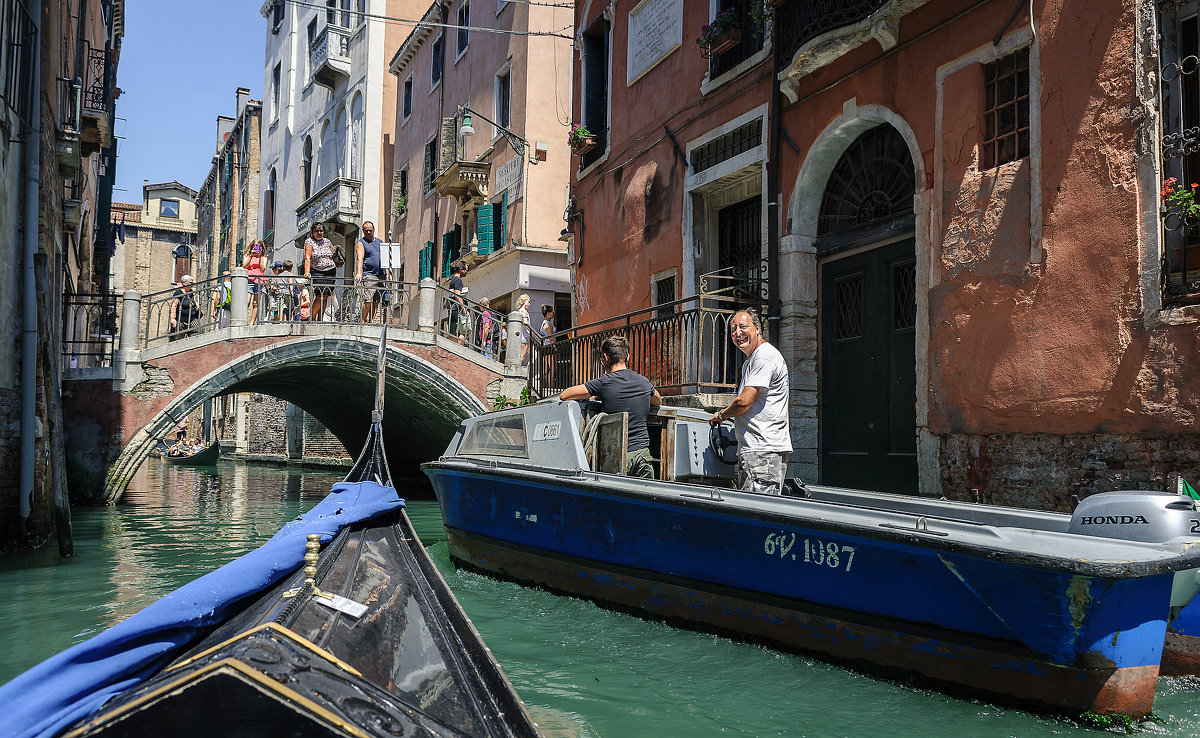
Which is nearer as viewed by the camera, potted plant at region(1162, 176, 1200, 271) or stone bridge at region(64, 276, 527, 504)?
potted plant at region(1162, 176, 1200, 271)

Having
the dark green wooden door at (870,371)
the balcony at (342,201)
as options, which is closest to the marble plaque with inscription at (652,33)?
the dark green wooden door at (870,371)

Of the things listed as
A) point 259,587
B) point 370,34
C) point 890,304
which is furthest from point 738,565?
point 370,34

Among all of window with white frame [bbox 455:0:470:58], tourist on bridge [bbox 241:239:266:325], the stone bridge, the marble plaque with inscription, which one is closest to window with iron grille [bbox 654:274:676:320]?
the marble plaque with inscription

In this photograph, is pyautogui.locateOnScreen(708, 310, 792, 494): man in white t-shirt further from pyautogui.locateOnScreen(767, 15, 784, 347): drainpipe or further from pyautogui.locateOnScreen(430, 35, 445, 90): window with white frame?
pyautogui.locateOnScreen(430, 35, 445, 90): window with white frame

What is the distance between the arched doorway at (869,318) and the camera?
7.85 meters

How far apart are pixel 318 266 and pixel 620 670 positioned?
36.8 ft

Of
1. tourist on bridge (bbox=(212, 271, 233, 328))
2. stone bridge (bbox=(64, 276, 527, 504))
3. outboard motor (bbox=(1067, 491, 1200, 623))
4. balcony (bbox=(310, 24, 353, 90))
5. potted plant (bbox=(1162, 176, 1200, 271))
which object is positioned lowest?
outboard motor (bbox=(1067, 491, 1200, 623))

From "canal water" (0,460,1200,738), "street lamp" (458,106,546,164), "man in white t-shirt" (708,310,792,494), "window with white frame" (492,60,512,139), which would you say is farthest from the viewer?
"window with white frame" (492,60,512,139)

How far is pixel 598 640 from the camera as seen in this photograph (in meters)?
4.98

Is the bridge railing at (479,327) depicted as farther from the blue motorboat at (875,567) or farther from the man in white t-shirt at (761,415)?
the man in white t-shirt at (761,415)

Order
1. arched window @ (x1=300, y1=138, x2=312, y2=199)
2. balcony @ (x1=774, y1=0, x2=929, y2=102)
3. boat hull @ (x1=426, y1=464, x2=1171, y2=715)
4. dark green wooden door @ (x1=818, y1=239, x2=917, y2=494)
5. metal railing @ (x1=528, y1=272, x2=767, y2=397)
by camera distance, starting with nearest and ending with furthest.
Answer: boat hull @ (x1=426, y1=464, x2=1171, y2=715), balcony @ (x1=774, y1=0, x2=929, y2=102), dark green wooden door @ (x1=818, y1=239, x2=917, y2=494), metal railing @ (x1=528, y1=272, x2=767, y2=397), arched window @ (x1=300, y1=138, x2=312, y2=199)

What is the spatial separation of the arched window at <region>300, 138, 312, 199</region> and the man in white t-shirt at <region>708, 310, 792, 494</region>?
26.1 meters

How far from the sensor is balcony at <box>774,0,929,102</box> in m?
7.61

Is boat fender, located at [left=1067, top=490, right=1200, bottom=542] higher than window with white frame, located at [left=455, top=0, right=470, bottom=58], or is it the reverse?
window with white frame, located at [left=455, top=0, right=470, bottom=58]
